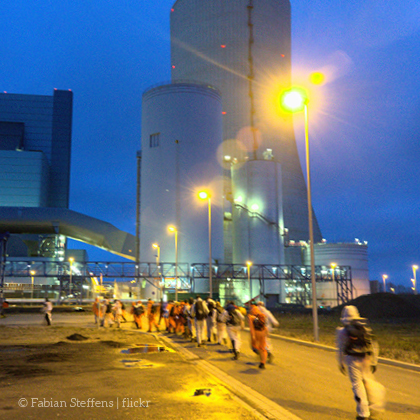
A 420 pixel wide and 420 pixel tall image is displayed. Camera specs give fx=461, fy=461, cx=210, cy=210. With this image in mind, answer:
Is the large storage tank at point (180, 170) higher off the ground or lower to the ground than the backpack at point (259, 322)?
higher

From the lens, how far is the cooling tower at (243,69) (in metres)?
72.6

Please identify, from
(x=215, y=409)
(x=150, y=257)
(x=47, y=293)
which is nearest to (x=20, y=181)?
(x=47, y=293)

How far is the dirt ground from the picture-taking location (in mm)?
7094

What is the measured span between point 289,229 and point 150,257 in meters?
26.2

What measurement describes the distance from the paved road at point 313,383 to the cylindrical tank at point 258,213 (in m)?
51.7

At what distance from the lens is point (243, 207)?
68.8 metres

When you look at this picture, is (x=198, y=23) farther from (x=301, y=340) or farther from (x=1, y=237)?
(x=301, y=340)

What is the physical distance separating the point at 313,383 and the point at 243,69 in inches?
2684

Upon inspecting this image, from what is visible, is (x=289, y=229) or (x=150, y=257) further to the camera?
(x=289, y=229)

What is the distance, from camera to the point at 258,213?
6762 centimetres

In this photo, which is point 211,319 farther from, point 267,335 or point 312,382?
point 312,382

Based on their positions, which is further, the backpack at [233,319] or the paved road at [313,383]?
the backpack at [233,319]

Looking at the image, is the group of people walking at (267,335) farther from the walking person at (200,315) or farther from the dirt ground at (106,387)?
the dirt ground at (106,387)

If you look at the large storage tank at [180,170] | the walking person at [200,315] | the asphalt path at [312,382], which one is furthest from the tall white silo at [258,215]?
the asphalt path at [312,382]
